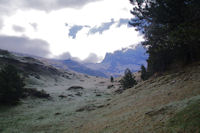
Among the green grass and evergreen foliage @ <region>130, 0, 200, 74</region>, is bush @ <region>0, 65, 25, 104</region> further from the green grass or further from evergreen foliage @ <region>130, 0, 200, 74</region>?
the green grass

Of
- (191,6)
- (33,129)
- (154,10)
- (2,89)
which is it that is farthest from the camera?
(2,89)

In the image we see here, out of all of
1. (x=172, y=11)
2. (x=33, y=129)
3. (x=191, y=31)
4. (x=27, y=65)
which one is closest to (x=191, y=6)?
(x=172, y=11)

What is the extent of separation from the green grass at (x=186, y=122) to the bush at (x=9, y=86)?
3486 centimetres

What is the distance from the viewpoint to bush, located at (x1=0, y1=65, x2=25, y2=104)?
3102 centimetres

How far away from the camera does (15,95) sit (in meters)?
32.9

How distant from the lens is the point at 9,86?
31.5m

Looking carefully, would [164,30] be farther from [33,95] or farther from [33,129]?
[33,95]

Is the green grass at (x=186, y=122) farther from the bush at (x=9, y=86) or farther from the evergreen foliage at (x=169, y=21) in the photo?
the bush at (x=9, y=86)

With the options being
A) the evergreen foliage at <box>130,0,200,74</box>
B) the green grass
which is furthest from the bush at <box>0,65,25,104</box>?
the green grass

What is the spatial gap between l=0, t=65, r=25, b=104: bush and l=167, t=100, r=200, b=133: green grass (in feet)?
114

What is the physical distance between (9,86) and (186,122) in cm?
3614

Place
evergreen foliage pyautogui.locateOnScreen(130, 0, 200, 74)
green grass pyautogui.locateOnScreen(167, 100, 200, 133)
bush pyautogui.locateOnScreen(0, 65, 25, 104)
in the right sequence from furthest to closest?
bush pyautogui.locateOnScreen(0, 65, 25, 104)
evergreen foliage pyautogui.locateOnScreen(130, 0, 200, 74)
green grass pyautogui.locateOnScreen(167, 100, 200, 133)

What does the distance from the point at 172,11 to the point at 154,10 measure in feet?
7.94

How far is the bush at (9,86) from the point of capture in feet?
102
